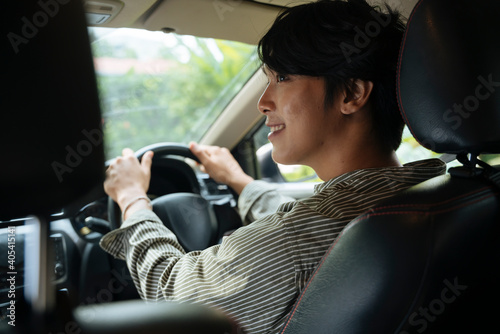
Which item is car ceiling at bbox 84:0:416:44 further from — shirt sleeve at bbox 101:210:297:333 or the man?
shirt sleeve at bbox 101:210:297:333

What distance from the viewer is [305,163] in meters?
1.57

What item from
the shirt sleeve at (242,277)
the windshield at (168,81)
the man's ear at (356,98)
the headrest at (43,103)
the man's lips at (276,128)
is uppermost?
the headrest at (43,103)

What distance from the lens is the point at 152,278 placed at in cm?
139

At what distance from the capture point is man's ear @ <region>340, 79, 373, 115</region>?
145 cm

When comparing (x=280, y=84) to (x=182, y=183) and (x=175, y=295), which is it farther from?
(x=182, y=183)

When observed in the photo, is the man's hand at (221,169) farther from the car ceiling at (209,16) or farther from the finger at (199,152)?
the car ceiling at (209,16)

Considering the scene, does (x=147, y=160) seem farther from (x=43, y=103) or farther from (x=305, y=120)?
(x=43, y=103)

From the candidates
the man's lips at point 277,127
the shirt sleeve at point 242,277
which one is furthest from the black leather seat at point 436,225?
the man's lips at point 277,127

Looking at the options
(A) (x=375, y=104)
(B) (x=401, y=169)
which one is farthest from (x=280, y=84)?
(B) (x=401, y=169)

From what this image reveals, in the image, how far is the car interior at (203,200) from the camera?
536 millimetres

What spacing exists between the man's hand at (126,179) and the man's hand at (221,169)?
0.33 m

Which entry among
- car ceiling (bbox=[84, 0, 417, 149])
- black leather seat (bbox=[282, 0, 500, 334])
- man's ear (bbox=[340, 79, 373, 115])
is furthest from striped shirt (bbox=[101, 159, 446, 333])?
car ceiling (bbox=[84, 0, 417, 149])

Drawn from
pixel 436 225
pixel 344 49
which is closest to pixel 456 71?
pixel 436 225

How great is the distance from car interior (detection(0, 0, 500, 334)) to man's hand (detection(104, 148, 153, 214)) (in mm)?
107
